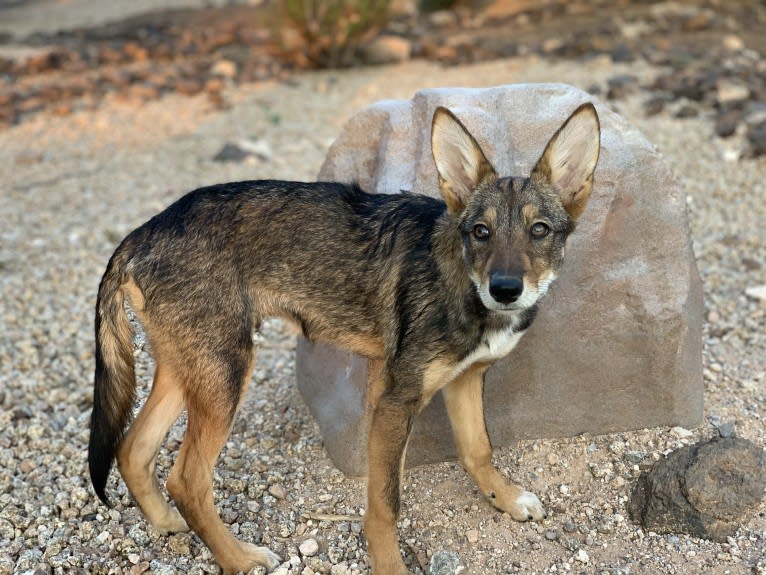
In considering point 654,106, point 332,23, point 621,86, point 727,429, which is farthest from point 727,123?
point 332,23

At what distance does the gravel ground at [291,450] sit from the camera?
13.5 feet

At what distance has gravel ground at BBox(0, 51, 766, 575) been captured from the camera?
13.5ft

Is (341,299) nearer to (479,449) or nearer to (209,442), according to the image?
(209,442)

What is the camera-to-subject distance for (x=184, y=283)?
3.93 metres

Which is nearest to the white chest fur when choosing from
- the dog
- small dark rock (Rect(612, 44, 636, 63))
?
the dog

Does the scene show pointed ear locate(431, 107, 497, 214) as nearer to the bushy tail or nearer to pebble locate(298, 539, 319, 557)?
the bushy tail

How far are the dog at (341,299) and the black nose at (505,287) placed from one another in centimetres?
6

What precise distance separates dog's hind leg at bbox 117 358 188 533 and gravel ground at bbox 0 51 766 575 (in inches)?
10.7

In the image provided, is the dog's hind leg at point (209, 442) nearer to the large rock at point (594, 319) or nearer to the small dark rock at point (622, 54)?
the large rock at point (594, 319)

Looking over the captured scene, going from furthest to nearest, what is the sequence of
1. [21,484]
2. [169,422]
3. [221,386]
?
[21,484]
[169,422]
[221,386]

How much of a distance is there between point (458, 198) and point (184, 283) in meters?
1.35

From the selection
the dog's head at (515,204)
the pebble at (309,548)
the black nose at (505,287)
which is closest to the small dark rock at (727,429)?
the dog's head at (515,204)

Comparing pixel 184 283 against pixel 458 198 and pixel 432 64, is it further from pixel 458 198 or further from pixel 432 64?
pixel 432 64

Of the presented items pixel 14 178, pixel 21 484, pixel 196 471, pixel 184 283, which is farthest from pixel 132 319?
pixel 14 178
